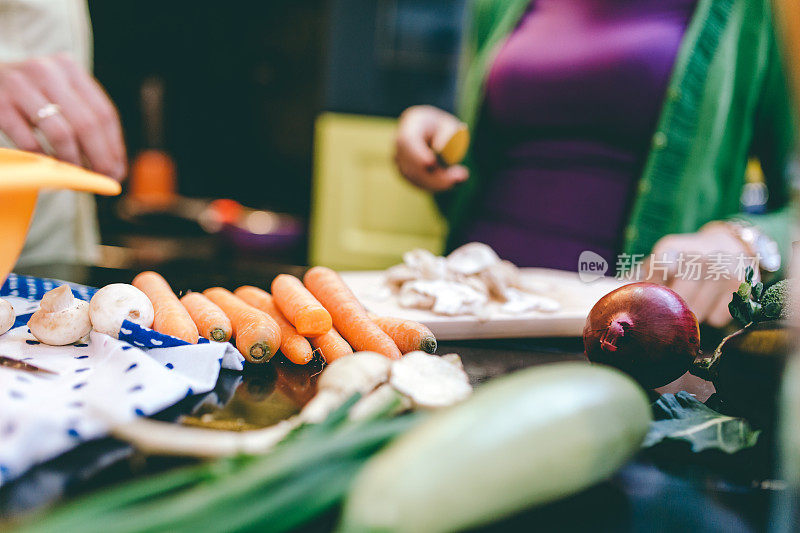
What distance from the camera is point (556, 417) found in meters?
0.41

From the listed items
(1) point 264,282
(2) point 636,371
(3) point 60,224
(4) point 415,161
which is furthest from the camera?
(3) point 60,224

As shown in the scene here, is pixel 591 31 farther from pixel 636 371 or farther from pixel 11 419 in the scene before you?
pixel 11 419

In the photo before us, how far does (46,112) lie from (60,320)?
422 millimetres

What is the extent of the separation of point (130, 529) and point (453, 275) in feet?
2.43

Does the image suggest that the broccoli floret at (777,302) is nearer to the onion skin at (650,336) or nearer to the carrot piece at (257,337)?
the onion skin at (650,336)

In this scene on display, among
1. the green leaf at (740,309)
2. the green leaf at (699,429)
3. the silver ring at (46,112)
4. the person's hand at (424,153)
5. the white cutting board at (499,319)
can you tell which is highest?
the silver ring at (46,112)

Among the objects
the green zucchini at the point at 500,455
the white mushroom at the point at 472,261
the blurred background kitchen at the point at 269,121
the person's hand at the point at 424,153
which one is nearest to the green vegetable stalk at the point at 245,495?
the green zucchini at the point at 500,455

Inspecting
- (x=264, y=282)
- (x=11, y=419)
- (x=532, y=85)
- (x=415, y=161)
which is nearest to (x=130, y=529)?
(x=11, y=419)

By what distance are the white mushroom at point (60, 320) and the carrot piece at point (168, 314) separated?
89 mm

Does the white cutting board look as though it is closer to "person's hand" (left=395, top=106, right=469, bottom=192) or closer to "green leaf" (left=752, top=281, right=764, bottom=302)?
"green leaf" (left=752, top=281, right=764, bottom=302)

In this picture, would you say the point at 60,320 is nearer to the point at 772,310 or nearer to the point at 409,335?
the point at 409,335

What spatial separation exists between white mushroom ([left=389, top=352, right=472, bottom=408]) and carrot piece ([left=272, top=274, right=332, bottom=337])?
0.20m

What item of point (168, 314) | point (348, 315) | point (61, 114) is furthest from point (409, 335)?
point (61, 114)

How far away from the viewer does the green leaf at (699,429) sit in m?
0.55
